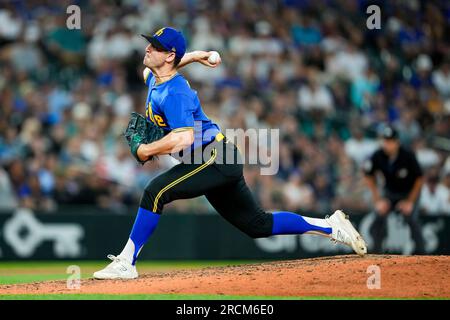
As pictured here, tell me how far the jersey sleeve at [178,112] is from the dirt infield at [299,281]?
143 centimetres

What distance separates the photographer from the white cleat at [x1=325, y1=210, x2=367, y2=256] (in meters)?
8.62

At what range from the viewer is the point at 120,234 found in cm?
1452

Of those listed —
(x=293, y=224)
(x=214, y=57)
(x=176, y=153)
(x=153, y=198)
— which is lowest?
(x=293, y=224)

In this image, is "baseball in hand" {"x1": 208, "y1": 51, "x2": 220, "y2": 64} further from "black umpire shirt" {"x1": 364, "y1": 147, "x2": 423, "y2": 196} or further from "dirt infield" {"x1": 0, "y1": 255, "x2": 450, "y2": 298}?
"black umpire shirt" {"x1": 364, "y1": 147, "x2": 423, "y2": 196}

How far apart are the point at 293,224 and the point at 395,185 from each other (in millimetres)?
4003

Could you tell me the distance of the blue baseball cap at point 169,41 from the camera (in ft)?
25.8

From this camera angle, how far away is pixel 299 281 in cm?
804

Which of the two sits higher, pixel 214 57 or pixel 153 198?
pixel 214 57

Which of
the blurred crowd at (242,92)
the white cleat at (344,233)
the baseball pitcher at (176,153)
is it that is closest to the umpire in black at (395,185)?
the white cleat at (344,233)

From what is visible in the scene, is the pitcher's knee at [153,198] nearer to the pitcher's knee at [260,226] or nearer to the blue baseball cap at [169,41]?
the pitcher's knee at [260,226]

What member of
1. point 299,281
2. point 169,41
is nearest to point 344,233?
point 299,281

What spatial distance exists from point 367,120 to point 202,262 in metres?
4.74

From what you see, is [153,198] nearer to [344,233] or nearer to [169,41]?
[169,41]

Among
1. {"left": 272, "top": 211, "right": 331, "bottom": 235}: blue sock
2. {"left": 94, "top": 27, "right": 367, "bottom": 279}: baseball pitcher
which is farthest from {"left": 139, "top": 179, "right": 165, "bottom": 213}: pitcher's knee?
{"left": 272, "top": 211, "right": 331, "bottom": 235}: blue sock
